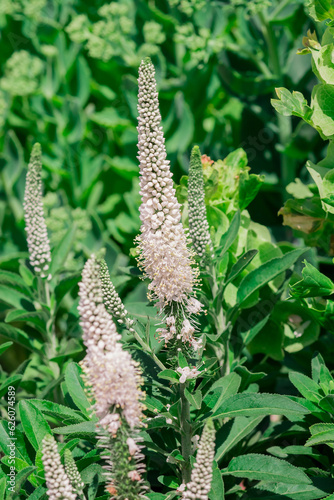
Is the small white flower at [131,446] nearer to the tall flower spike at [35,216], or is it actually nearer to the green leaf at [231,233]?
the green leaf at [231,233]

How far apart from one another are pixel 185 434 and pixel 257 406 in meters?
0.21

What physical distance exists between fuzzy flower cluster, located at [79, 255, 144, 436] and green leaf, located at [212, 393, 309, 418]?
0.36 metres

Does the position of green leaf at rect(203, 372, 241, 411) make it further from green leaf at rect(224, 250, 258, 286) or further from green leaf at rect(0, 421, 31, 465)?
green leaf at rect(0, 421, 31, 465)

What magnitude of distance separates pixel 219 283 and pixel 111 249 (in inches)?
38.8

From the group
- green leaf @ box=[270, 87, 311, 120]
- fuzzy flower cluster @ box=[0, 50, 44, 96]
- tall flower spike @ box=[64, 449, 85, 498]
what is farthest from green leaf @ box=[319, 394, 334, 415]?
fuzzy flower cluster @ box=[0, 50, 44, 96]

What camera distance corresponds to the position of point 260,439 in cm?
183

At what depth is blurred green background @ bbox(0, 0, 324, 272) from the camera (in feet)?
8.83

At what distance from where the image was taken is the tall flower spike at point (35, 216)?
1795 millimetres

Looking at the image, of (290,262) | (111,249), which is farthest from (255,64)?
(290,262)

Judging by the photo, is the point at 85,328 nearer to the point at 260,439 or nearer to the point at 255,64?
the point at 260,439

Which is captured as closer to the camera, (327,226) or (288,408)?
(288,408)

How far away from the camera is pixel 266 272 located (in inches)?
67.7

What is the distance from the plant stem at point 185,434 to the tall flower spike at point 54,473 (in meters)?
0.38


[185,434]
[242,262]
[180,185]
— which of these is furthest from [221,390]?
[180,185]
